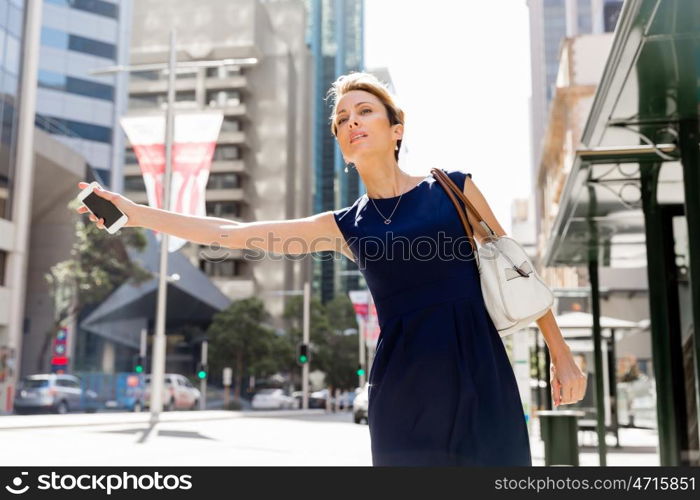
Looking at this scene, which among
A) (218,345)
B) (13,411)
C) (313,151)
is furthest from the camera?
Answer: (313,151)

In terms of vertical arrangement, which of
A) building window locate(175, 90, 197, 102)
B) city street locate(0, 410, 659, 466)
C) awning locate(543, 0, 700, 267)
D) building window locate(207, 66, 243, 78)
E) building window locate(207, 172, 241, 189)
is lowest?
city street locate(0, 410, 659, 466)

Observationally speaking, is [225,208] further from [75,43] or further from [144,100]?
[75,43]

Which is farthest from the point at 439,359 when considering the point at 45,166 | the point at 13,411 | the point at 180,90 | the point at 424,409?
the point at 180,90

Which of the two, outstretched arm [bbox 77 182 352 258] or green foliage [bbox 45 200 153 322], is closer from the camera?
outstretched arm [bbox 77 182 352 258]

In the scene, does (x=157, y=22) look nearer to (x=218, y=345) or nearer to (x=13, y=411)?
(x=218, y=345)

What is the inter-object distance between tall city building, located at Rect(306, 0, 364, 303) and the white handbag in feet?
339

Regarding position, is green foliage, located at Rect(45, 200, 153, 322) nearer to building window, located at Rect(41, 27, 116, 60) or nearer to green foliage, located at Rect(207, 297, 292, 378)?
green foliage, located at Rect(207, 297, 292, 378)

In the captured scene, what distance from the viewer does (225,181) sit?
283 feet

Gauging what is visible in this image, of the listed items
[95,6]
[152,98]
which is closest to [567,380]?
[95,6]

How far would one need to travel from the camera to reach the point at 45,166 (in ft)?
156

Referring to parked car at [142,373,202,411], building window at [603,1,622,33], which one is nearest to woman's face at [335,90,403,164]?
parked car at [142,373,202,411]

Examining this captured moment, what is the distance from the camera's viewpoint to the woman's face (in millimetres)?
2713

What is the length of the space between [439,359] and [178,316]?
64702mm

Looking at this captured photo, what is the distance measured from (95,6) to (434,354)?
6834 cm
